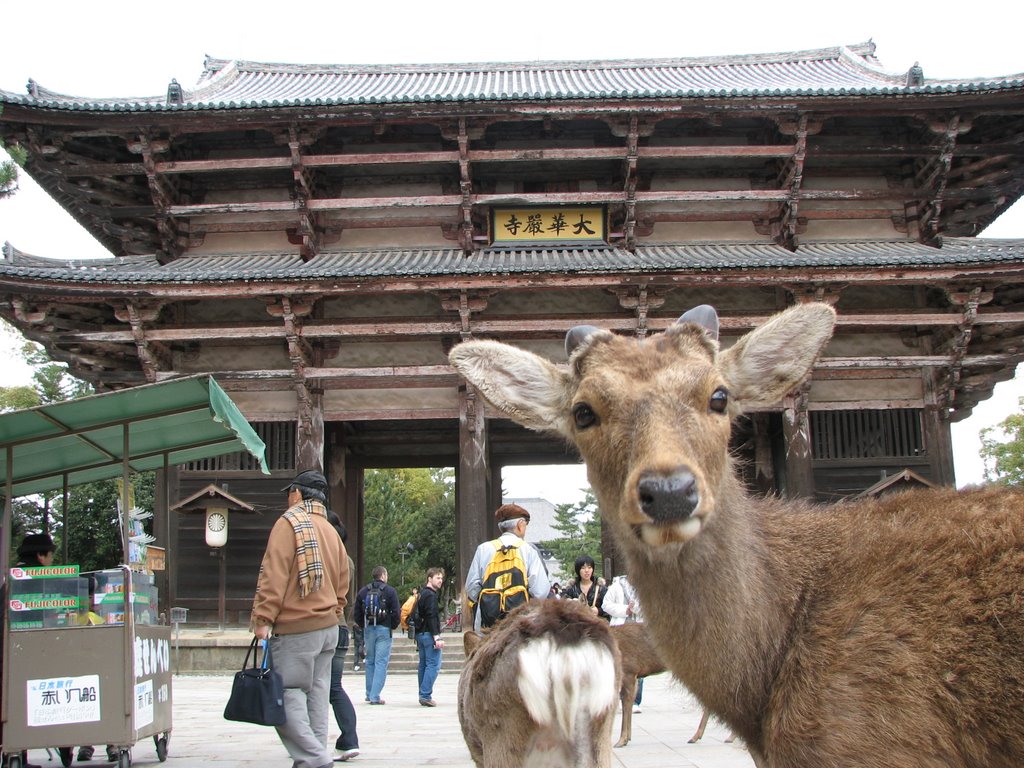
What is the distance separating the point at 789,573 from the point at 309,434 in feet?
45.3

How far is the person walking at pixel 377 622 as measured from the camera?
37.0ft

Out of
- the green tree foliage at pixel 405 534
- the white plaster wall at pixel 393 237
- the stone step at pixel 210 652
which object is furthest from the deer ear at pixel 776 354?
the green tree foliage at pixel 405 534

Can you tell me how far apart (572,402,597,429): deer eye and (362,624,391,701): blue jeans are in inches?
353

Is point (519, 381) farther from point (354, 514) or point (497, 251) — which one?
point (354, 514)

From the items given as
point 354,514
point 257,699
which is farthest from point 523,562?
point 354,514

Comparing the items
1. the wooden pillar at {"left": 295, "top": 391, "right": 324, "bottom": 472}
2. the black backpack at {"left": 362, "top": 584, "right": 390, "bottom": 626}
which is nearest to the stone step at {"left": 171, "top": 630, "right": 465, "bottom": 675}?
the wooden pillar at {"left": 295, "top": 391, "right": 324, "bottom": 472}

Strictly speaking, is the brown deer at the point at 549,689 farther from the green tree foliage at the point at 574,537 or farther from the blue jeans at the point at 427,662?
the green tree foliage at the point at 574,537

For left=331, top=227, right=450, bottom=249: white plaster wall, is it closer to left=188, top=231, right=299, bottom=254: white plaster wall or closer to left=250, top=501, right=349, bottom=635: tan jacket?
left=188, top=231, right=299, bottom=254: white plaster wall

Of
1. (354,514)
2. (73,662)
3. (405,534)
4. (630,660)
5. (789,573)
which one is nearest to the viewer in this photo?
(789,573)

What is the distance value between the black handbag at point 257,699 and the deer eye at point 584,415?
312 cm

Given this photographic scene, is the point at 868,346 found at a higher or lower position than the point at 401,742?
higher

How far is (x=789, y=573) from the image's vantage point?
8.89 feet

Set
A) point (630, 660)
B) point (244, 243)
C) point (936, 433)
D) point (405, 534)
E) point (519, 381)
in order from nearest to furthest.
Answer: point (519, 381) → point (630, 660) → point (936, 433) → point (244, 243) → point (405, 534)

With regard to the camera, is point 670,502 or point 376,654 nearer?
point 670,502
